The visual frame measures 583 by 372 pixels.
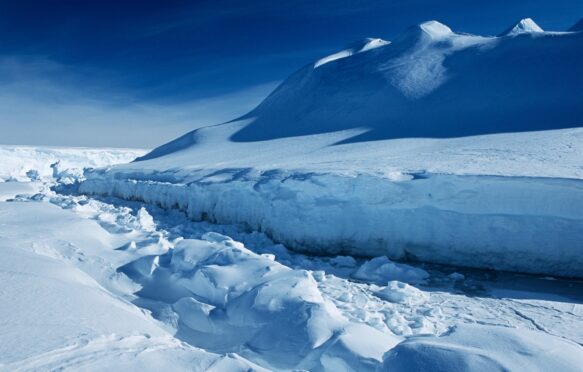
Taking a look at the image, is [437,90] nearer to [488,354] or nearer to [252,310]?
[252,310]

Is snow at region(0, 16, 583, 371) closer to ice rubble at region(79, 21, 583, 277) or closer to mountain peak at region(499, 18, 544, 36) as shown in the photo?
ice rubble at region(79, 21, 583, 277)

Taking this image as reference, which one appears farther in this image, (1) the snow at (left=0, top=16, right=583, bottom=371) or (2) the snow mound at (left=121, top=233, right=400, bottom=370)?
(2) the snow mound at (left=121, top=233, right=400, bottom=370)

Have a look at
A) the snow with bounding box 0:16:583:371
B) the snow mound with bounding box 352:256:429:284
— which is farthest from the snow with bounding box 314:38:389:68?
the snow mound with bounding box 352:256:429:284

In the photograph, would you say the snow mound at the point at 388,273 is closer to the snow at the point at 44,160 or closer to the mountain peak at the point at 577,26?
the mountain peak at the point at 577,26

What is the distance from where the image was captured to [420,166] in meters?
5.47

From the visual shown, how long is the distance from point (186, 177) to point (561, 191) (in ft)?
20.9

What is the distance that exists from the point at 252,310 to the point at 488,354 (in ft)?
5.07

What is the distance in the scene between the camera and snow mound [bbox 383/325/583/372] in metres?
1.78

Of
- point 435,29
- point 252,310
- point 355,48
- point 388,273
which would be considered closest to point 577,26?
point 435,29

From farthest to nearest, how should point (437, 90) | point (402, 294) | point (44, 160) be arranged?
point (44, 160) → point (437, 90) → point (402, 294)

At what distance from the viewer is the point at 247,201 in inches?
251

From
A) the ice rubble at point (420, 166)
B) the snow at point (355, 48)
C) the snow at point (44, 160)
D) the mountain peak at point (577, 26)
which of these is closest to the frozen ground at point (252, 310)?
the ice rubble at point (420, 166)

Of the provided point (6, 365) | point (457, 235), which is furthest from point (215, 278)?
point (457, 235)

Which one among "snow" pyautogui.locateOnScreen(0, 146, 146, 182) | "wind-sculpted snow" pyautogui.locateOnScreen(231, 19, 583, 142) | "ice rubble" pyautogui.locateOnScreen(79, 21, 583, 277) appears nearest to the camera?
"ice rubble" pyautogui.locateOnScreen(79, 21, 583, 277)
